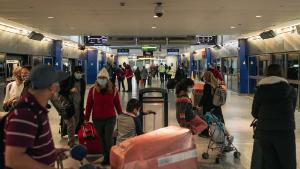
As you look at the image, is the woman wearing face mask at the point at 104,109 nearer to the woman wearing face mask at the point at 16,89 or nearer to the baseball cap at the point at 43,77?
the woman wearing face mask at the point at 16,89

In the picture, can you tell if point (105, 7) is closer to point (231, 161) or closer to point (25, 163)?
point (231, 161)

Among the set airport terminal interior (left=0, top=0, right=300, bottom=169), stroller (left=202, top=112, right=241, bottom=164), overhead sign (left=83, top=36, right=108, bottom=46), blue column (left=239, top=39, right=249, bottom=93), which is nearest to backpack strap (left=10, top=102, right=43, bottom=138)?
airport terminal interior (left=0, top=0, right=300, bottom=169)

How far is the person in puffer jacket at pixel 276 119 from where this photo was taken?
4.98 meters

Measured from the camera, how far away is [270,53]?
57.9 feet

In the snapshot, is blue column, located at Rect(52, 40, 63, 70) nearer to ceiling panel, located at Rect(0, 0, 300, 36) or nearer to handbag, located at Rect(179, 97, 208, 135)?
ceiling panel, located at Rect(0, 0, 300, 36)

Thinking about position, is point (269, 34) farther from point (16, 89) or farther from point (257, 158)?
point (16, 89)

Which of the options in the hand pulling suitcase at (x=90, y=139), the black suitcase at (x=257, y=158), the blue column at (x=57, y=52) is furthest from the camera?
the blue column at (x=57, y=52)

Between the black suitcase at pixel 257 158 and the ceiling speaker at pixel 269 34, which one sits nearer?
the black suitcase at pixel 257 158

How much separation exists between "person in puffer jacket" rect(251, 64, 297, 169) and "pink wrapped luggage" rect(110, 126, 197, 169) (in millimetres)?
2018

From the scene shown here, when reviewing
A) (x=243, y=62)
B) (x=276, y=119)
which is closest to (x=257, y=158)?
(x=276, y=119)

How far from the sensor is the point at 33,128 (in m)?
2.31

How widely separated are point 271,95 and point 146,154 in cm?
248

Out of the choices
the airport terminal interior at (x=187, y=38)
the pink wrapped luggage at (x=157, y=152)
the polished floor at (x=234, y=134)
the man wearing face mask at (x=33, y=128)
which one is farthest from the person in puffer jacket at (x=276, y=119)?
the man wearing face mask at (x=33, y=128)

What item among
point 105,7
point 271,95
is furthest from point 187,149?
point 105,7
